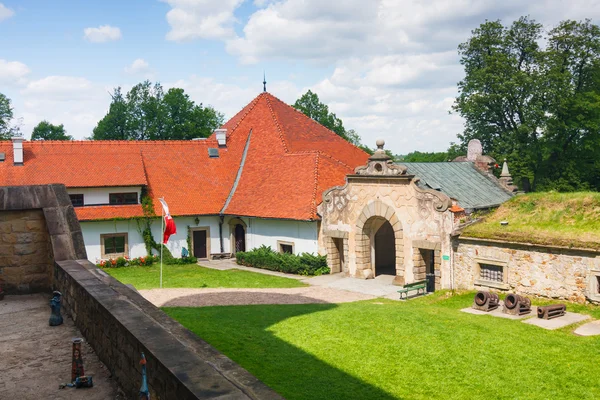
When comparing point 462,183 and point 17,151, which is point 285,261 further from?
point 17,151

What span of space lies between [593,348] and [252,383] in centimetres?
1134

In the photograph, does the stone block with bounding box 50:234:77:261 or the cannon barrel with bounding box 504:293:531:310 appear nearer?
the stone block with bounding box 50:234:77:261

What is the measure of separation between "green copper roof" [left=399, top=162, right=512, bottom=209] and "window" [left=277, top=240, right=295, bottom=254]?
7181mm

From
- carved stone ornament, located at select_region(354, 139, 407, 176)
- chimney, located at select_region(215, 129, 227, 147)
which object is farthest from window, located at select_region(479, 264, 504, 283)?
chimney, located at select_region(215, 129, 227, 147)

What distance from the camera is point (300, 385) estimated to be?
10.9m

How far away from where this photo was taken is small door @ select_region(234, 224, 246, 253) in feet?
105

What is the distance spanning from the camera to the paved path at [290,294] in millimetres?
20047

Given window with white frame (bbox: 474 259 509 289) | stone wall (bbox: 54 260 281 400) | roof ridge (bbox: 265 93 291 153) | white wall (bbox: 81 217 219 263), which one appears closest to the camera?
stone wall (bbox: 54 260 281 400)

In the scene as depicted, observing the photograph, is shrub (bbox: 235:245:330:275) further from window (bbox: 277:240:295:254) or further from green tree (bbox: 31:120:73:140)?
green tree (bbox: 31:120:73:140)

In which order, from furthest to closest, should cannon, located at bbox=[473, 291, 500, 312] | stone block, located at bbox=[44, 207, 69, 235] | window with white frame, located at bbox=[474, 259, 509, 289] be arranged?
1. window with white frame, located at bbox=[474, 259, 509, 289]
2. cannon, located at bbox=[473, 291, 500, 312]
3. stone block, located at bbox=[44, 207, 69, 235]

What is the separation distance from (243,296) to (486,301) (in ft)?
28.3

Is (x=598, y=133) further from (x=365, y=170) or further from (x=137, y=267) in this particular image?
(x=137, y=267)

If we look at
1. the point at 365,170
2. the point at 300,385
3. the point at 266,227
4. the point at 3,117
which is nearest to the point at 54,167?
the point at 266,227

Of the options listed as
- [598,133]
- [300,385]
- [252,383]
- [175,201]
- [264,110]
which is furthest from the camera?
[598,133]
